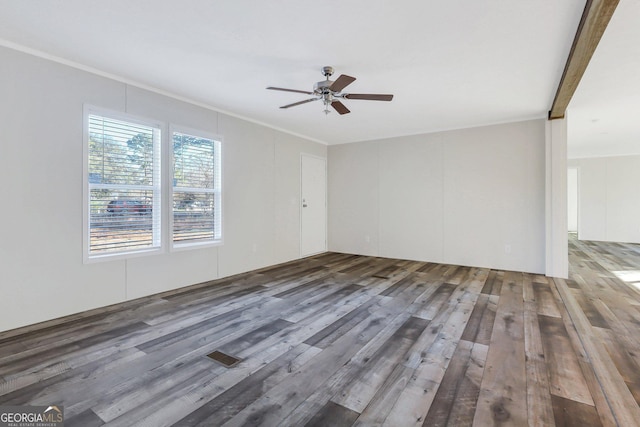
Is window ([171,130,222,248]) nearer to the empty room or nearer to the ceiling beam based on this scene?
the empty room

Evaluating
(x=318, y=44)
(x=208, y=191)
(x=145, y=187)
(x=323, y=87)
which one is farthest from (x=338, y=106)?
(x=145, y=187)

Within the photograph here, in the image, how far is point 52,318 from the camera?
2.85 metres

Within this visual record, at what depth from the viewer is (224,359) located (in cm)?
218

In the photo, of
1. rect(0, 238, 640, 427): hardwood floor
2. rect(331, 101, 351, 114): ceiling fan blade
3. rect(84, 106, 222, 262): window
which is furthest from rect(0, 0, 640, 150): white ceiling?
rect(0, 238, 640, 427): hardwood floor

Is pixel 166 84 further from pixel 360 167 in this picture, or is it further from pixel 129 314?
pixel 360 167

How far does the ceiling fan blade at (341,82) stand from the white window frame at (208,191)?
222 centimetres

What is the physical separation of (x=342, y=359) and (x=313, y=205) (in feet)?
14.7

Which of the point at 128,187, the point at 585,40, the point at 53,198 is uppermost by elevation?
the point at 585,40

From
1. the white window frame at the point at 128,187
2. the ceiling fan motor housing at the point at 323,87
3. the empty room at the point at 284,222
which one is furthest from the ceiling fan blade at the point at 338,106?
the white window frame at the point at 128,187

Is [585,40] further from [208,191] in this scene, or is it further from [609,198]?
[609,198]

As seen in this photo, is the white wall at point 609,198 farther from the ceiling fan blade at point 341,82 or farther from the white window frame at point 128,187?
the white window frame at point 128,187

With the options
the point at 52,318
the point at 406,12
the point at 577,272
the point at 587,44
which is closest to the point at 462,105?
the point at 587,44

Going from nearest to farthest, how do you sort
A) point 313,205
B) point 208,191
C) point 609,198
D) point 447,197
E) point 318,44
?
point 318,44 < point 208,191 < point 447,197 < point 313,205 < point 609,198

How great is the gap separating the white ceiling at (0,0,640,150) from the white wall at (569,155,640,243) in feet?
18.4
